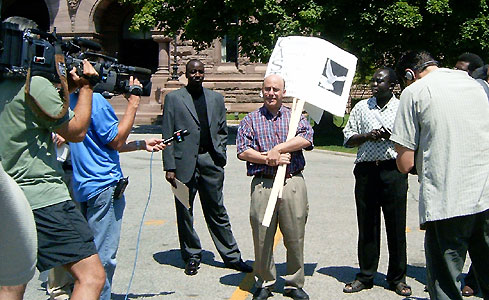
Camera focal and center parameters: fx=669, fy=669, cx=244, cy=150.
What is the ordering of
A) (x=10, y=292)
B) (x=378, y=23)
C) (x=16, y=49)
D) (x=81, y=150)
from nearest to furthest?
(x=16, y=49)
(x=10, y=292)
(x=81, y=150)
(x=378, y=23)

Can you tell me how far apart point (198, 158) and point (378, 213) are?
1930 mm

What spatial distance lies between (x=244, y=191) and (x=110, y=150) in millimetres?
6638

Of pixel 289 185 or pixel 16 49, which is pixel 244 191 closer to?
pixel 289 185

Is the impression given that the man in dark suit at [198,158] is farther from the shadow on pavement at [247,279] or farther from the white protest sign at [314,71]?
the white protest sign at [314,71]

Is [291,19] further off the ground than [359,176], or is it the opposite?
[291,19]

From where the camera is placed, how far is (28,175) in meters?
3.82

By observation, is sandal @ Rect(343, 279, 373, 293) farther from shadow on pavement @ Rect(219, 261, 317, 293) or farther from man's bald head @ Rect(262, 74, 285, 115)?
man's bald head @ Rect(262, 74, 285, 115)

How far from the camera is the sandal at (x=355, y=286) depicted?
6055 millimetres

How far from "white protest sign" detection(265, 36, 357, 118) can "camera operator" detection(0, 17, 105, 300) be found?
2.44 m

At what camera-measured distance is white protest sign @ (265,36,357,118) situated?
19.5ft

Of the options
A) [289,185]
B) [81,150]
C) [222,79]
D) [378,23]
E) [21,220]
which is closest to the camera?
[21,220]

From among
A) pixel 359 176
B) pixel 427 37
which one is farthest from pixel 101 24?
pixel 359 176

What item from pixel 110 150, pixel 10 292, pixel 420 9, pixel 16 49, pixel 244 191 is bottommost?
pixel 244 191

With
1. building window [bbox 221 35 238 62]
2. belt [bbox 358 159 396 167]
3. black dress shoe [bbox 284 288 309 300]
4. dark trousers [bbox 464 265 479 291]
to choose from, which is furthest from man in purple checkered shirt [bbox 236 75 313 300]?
building window [bbox 221 35 238 62]
